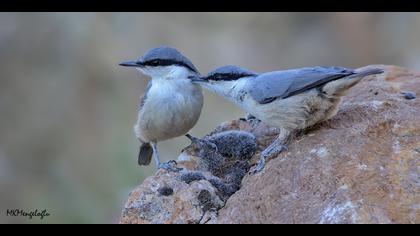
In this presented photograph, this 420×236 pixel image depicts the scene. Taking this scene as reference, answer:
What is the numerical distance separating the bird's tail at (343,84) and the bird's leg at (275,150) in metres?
0.52

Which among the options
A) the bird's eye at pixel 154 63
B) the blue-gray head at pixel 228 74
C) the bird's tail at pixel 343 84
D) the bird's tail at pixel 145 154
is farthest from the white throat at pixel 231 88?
the bird's tail at pixel 145 154

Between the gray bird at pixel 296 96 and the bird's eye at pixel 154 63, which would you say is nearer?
the gray bird at pixel 296 96

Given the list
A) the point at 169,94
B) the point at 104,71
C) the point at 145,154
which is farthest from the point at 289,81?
the point at 104,71

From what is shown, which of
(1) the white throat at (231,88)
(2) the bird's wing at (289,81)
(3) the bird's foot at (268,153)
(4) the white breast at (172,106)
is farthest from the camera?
(4) the white breast at (172,106)

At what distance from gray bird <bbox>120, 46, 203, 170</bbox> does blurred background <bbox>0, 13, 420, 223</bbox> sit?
5.31m

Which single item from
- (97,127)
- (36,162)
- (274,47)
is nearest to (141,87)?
(97,127)

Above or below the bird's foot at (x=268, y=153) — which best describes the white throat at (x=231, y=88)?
above

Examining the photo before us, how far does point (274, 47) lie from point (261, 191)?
1052 cm

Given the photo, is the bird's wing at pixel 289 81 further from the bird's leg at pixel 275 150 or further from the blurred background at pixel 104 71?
the blurred background at pixel 104 71

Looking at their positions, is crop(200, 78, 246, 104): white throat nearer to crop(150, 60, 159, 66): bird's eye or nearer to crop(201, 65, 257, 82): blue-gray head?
crop(201, 65, 257, 82): blue-gray head

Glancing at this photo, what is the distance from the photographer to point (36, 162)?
11.3 m

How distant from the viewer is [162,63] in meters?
5.85

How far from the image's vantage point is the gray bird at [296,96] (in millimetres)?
4812
